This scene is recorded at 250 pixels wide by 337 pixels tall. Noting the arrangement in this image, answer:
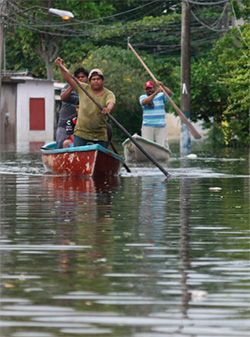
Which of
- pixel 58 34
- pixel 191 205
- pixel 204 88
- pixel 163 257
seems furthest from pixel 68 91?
pixel 58 34

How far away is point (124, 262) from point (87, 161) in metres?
13.0

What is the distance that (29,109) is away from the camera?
65.3 m

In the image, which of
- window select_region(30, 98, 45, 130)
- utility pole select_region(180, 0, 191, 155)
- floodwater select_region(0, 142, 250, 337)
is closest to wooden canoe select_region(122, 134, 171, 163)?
floodwater select_region(0, 142, 250, 337)

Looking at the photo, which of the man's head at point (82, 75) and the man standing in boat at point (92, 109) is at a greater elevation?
the man's head at point (82, 75)

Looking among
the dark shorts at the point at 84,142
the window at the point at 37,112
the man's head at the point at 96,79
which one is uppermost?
the man's head at the point at 96,79

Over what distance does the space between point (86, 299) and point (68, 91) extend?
16157 mm

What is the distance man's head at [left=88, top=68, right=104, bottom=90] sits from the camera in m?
24.0

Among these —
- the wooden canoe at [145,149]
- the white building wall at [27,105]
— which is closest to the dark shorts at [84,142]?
the wooden canoe at [145,149]

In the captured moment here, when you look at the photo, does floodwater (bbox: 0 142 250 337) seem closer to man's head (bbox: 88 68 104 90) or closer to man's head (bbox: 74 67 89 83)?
man's head (bbox: 88 68 104 90)

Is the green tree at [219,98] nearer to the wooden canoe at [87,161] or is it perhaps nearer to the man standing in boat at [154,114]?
the man standing in boat at [154,114]

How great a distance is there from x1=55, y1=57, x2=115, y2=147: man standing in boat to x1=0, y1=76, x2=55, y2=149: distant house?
125 feet

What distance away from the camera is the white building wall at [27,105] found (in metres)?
64.6

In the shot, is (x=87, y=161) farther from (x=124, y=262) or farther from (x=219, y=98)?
(x=219, y=98)

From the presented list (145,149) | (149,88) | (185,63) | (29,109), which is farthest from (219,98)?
(29,109)
